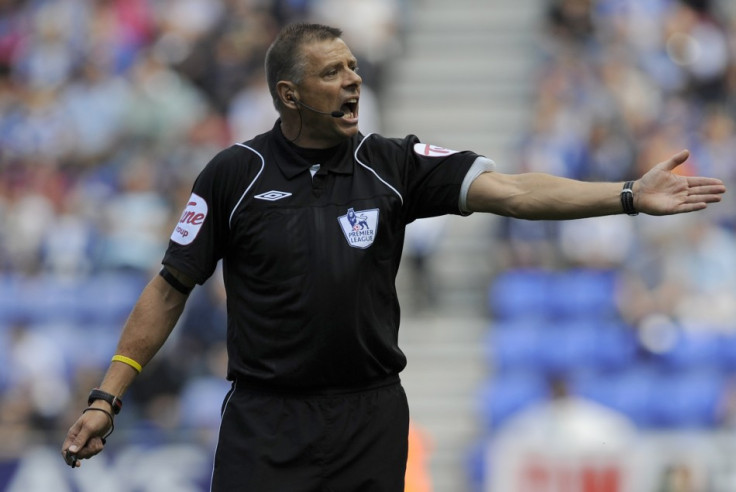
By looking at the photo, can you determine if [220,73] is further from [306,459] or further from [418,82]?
[306,459]

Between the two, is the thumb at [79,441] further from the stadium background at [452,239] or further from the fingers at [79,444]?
the stadium background at [452,239]

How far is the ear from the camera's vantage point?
506 centimetres

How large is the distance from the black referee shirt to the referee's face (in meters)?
0.12

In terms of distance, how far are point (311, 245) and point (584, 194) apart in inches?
37.3

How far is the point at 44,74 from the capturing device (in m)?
15.3

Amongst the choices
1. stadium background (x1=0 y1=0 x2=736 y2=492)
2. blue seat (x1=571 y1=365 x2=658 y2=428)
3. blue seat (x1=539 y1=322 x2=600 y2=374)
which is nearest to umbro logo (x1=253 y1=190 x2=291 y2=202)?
stadium background (x1=0 y1=0 x2=736 y2=492)

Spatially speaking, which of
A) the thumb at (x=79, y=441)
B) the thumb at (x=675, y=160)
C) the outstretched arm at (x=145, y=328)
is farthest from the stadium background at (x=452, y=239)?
the thumb at (x=675, y=160)

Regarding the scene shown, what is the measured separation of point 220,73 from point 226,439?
32.1ft

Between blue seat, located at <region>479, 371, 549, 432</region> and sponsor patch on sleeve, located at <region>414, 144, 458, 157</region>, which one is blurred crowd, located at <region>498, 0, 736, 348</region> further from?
sponsor patch on sleeve, located at <region>414, 144, 458, 157</region>

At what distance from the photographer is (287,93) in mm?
5078

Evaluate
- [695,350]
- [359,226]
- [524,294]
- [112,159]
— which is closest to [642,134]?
[524,294]

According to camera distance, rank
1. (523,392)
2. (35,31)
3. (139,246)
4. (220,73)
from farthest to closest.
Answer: (35,31), (220,73), (139,246), (523,392)

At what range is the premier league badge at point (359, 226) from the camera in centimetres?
493

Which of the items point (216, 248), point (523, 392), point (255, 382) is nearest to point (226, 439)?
point (255, 382)
